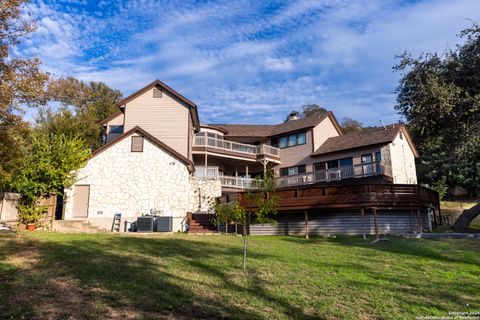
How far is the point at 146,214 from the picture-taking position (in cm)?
2331

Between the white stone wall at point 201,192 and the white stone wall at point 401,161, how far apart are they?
14.5 meters

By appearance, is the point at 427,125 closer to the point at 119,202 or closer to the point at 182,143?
the point at 182,143

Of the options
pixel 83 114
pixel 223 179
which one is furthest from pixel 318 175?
pixel 83 114

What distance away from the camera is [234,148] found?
32.6 meters

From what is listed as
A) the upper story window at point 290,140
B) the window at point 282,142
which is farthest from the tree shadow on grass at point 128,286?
the window at point 282,142

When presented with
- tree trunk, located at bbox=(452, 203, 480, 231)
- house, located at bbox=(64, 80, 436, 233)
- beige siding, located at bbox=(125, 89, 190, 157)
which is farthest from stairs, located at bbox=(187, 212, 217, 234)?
tree trunk, located at bbox=(452, 203, 480, 231)

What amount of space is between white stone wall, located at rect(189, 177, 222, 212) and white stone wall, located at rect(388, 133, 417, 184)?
1451cm

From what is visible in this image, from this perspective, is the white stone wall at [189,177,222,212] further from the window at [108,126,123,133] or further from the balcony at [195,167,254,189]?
the window at [108,126,123,133]

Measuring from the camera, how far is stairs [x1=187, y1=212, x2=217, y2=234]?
70.6ft

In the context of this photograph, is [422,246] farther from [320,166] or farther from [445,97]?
[320,166]

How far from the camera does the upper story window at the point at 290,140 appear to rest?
1332 inches

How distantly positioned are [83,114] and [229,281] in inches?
1501

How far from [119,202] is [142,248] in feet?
35.2

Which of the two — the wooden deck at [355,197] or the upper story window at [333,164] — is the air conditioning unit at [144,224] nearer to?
the wooden deck at [355,197]
